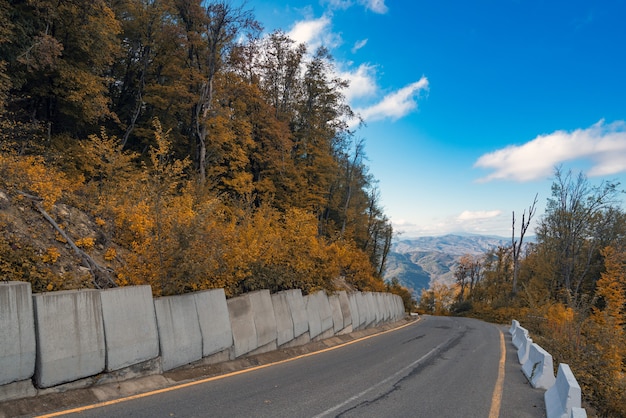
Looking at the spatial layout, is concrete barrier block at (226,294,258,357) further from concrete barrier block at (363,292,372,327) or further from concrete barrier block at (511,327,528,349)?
concrete barrier block at (363,292,372,327)

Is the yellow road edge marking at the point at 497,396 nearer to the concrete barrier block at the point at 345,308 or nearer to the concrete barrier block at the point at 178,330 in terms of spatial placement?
the concrete barrier block at the point at 178,330

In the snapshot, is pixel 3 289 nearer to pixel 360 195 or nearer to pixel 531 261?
pixel 360 195

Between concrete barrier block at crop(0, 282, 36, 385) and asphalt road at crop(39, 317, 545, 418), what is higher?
concrete barrier block at crop(0, 282, 36, 385)

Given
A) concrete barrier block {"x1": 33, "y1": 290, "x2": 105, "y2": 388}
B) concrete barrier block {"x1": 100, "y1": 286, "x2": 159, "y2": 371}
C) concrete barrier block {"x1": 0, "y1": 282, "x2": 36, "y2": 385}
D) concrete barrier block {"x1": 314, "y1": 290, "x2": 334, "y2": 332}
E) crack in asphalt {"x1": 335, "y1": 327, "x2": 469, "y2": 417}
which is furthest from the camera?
concrete barrier block {"x1": 314, "y1": 290, "x2": 334, "y2": 332}

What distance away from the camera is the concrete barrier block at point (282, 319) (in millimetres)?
9938

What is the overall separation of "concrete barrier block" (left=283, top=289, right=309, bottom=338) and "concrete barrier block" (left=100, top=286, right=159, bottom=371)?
487 centimetres

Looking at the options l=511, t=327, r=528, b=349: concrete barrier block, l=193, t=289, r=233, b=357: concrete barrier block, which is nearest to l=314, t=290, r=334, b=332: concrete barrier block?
l=193, t=289, r=233, b=357: concrete barrier block

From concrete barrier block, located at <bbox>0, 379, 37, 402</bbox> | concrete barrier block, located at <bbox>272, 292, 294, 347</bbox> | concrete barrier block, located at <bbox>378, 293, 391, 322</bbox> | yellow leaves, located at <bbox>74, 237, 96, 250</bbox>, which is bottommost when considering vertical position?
concrete barrier block, located at <bbox>378, 293, 391, 322</bbox>

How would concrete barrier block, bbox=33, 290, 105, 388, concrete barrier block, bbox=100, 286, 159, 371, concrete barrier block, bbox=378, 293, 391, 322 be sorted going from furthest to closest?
concrete barrier block, bbox=378, 293, 391, 322, concrete barrier block, bbox=100, 286, 159, 371, concrete barrier block, bbox=33, 290, 105, 388

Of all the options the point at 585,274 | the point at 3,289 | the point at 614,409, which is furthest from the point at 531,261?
the point at 3,289

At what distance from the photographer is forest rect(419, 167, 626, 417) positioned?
9.07 m

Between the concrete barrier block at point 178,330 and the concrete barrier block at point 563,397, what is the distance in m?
6.36

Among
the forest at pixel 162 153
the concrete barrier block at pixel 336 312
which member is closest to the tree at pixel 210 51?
the forest at pixel 162 153

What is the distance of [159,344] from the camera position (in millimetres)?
6336
